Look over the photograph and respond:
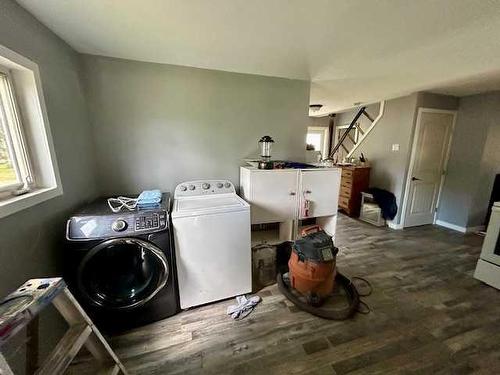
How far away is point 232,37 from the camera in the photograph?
1528 millimetres

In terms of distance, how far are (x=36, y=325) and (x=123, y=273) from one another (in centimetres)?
65

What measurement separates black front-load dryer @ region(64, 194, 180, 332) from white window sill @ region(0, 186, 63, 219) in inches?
8.0

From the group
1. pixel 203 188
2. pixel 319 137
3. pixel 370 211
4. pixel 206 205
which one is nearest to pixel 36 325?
pixel 206 205

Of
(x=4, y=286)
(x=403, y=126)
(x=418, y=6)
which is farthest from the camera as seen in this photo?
(x=403, y=126)

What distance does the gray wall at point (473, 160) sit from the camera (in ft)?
9.98

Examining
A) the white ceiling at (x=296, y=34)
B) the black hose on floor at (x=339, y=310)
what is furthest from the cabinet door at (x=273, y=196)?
the white ceiling at (x=296, y=34)

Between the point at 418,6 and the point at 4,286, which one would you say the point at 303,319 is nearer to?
the point at 4,286

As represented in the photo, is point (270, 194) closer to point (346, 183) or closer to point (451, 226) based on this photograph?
point (346, 183)

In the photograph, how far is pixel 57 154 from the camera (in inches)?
57.1

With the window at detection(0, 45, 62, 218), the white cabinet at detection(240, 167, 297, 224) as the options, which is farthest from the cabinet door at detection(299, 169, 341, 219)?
the window at detection(0, 45, 62, 218)

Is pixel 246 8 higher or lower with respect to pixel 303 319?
higher

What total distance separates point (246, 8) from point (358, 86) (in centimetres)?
217

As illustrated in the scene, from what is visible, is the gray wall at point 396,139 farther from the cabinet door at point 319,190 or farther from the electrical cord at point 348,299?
the electrical cord at point 348,299

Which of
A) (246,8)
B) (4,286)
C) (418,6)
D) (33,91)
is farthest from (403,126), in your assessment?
(4,286)
